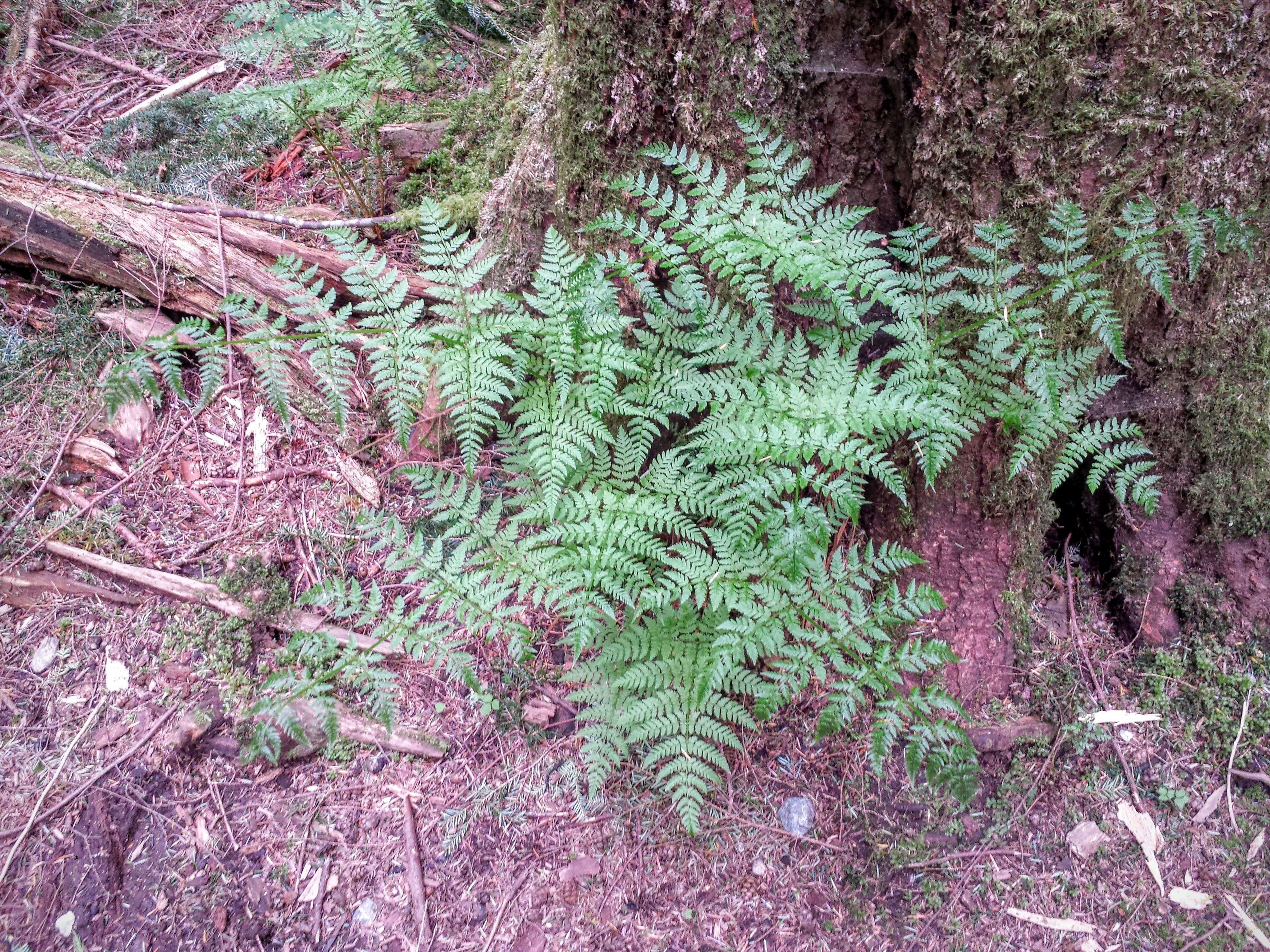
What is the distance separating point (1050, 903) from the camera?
2479 millimetres

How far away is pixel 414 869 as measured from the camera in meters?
2.46

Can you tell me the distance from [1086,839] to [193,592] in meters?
3.54

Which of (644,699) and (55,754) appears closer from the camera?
(644,699)

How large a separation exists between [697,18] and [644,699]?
7.27 feet

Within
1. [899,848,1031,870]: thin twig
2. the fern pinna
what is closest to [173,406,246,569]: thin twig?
the fern pinna

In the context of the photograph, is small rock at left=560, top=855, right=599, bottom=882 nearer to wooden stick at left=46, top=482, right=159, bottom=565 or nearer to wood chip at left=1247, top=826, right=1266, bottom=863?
wooden stick at left=46, top=482, right=159, bottom=565

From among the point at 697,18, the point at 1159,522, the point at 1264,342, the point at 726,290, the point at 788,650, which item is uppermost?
the point at 697,18

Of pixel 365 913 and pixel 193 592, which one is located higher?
pixel 193 592

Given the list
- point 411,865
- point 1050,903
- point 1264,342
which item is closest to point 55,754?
point 411,865

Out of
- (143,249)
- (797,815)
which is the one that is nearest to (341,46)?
(143,249)

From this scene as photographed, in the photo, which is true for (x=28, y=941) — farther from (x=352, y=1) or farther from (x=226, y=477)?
(x=352, y=1)

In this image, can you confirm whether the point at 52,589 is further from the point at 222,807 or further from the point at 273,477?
the point at 222,807

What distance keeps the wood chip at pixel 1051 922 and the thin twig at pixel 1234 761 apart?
72cm

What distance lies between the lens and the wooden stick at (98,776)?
247cm
